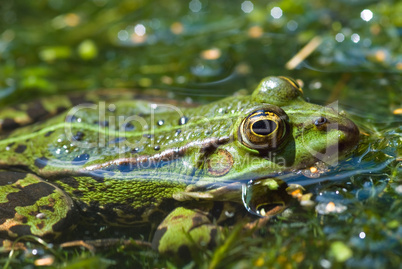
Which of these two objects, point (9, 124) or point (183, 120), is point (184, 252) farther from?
point (9, 124)

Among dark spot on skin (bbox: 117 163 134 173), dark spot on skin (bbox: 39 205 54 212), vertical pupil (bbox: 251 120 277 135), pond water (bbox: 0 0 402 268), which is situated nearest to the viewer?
pond water (bbox: 0 0 402 268)

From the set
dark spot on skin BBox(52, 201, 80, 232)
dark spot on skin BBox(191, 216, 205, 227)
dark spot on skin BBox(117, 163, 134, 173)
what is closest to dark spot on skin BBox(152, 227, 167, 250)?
dark spot on skin BBox(191, 216, 205, 227)

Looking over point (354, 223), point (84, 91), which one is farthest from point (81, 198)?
point (354, 223)

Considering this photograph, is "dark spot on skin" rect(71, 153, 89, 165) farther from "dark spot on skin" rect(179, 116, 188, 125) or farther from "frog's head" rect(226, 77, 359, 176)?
"frog's head" rect(226, 77, 359, 176)

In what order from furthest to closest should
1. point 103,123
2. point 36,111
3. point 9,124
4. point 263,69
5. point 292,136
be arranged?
point 263,69, point 36,111, point 9,124, point 103,123, point 292,136

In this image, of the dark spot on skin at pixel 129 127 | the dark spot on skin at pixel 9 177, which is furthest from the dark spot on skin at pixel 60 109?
the dark spot on skin at pixel 129 127

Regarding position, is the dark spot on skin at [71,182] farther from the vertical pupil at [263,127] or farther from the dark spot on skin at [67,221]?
the vertical pupil at [263,127]

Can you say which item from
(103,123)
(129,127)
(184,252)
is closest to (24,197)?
(103,123)

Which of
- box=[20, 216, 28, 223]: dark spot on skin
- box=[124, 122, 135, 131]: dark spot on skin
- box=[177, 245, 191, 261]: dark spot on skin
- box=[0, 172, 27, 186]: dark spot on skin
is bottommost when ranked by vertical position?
box=[177, 245, 191, 261]: dark spot on skin
